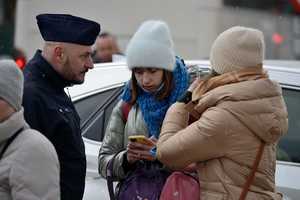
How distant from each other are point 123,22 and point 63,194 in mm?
14993

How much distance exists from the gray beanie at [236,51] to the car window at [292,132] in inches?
54.8

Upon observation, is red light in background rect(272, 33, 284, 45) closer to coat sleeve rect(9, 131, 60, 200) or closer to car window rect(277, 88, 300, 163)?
car window rect(277, 88, 300, 163)

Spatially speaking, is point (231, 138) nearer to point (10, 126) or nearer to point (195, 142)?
point (195, 142)

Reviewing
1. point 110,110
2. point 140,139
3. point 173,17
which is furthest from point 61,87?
point 173,17

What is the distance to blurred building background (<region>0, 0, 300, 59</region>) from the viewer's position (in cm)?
1819

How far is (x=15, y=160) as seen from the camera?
3773mm

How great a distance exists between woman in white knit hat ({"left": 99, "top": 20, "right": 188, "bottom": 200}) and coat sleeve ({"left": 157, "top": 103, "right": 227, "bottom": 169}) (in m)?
0.33

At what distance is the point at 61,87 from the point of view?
4.53 meters

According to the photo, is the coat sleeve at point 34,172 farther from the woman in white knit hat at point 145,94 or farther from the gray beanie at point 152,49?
the gray beanie at point 152,49

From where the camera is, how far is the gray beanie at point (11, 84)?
3.88 metres

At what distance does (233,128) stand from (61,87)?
2.63 ft

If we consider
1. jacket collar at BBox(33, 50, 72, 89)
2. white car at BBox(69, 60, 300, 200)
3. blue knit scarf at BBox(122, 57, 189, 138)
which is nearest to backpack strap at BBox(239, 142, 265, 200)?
blue knit scarf at BBox(122, 57, 189, 138)

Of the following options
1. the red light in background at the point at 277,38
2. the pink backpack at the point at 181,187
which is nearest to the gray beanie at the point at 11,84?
the pink backpack at the point at 181,187

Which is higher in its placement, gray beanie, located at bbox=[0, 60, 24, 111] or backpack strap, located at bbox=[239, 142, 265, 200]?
gray beanie, located at bbox=[0, 60, 24, 111]
